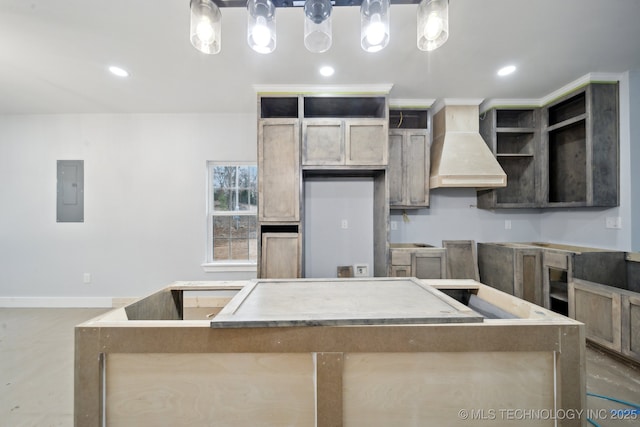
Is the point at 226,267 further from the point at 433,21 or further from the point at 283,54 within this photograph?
the point at 433,21

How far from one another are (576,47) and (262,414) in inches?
131

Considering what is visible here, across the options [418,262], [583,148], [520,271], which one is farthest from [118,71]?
[583,148]

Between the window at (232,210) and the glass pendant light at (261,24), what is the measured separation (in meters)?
2.44

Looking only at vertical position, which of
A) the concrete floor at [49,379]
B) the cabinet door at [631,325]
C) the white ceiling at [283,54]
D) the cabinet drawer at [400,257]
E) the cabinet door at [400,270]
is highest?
the white ceiling at [283,54]

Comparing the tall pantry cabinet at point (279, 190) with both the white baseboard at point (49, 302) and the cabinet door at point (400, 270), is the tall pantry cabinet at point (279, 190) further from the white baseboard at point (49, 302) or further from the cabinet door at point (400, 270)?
the white baseboard at point (49, 302)

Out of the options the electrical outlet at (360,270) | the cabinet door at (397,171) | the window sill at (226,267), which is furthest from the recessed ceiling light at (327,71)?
the window sill at (226,267)

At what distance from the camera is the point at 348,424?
890 mm

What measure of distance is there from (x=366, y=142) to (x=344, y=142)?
9.2 inches

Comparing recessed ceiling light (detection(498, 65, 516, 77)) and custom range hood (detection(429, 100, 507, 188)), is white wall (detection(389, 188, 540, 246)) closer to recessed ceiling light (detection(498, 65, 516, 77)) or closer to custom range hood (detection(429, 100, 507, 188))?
custom range hood (detection(429, 100, 507, 188))

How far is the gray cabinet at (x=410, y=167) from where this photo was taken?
305cm

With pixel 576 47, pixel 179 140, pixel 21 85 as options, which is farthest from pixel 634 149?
pixel 21 85

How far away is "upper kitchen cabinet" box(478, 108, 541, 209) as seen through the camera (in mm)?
3055

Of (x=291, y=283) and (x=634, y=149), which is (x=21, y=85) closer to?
(x=291, y=283)

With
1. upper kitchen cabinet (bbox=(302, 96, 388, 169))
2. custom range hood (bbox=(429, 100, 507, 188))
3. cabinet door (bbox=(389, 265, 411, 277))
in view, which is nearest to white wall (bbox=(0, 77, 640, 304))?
custom range hood (bbox=(429, 100, 507, 188))
